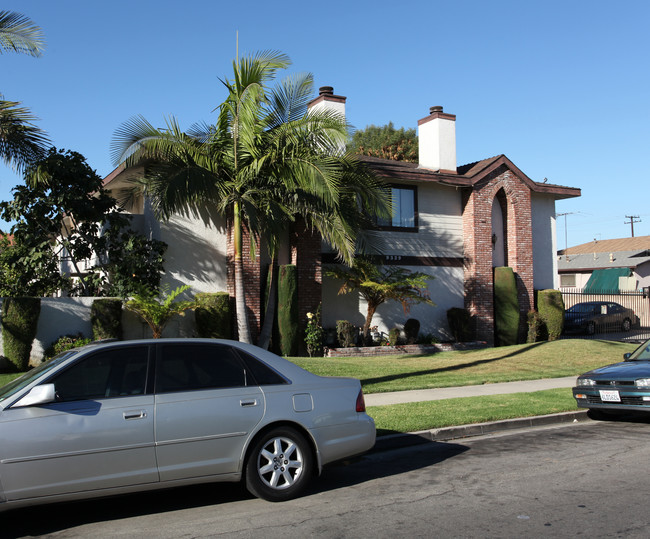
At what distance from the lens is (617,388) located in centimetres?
1002

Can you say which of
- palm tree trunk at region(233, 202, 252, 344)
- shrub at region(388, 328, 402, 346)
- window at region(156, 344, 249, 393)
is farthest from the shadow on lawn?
window at region(156, 344, 249, 393)

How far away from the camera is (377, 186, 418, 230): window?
69.8 ft

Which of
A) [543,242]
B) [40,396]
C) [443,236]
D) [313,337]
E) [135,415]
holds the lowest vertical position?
[135,415]

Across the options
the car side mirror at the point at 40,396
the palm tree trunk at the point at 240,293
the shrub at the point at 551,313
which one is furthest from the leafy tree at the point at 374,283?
the car side mirror at the point at 40,396

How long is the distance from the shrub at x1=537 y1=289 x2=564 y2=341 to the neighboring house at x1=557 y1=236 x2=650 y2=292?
18851 mm

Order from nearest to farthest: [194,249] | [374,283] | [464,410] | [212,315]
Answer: [464,410] → [212,315] → [194,249] → [374,283]

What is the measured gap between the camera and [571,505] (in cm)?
587

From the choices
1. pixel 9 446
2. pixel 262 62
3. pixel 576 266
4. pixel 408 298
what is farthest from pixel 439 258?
pixel 576 266

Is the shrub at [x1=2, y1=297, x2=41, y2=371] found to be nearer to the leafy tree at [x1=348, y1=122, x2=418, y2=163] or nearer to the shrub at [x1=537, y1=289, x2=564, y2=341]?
the shrub at [x1=537, y1=289, x2=564, y2=341]

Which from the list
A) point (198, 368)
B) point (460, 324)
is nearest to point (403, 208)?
point (460, 324)

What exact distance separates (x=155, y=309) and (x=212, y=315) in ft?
6.82

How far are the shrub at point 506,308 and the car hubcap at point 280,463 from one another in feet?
55.2

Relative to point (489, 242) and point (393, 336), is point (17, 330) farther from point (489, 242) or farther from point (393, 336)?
point (489, 242)

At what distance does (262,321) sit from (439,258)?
6863 millimetres
